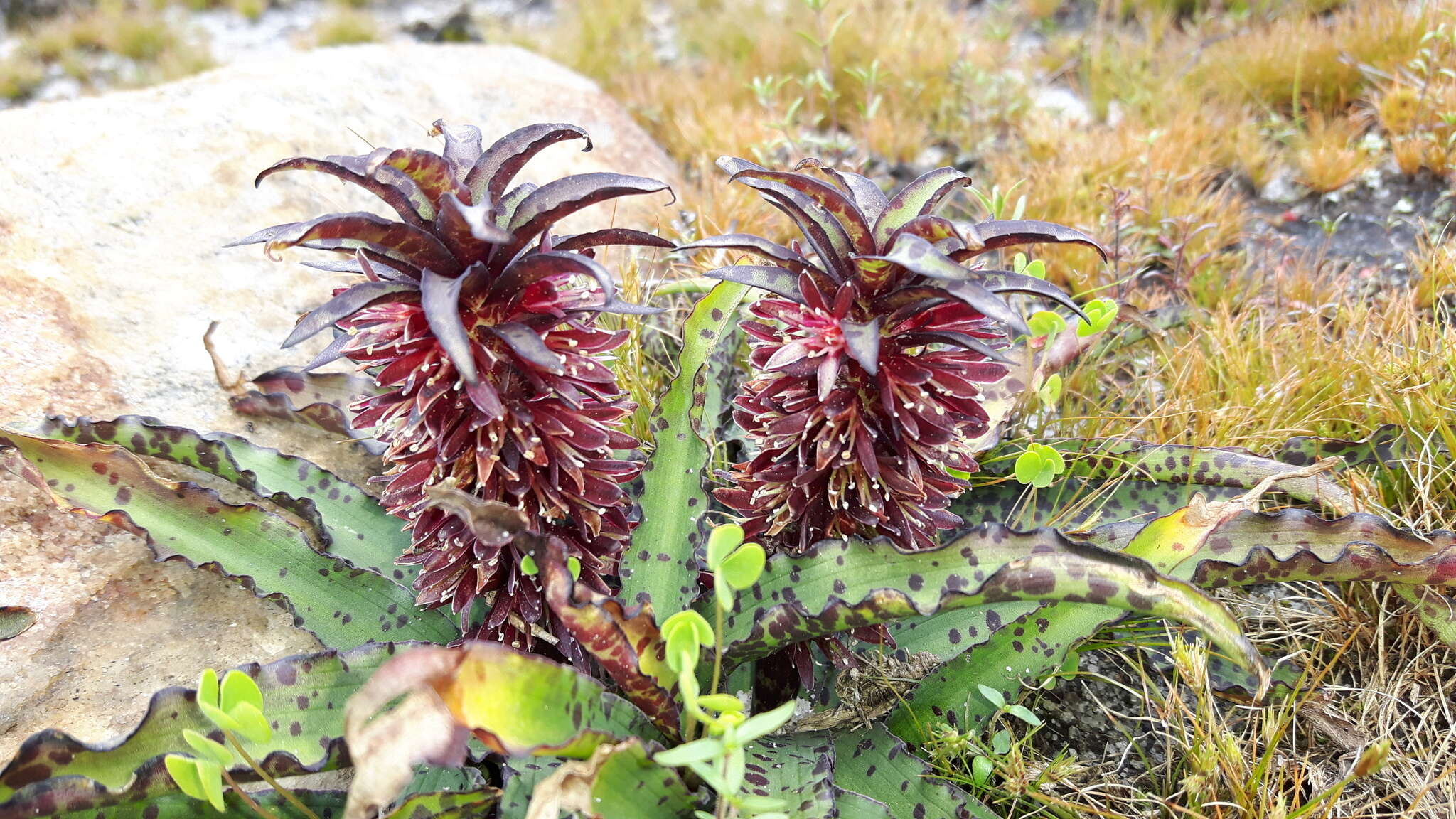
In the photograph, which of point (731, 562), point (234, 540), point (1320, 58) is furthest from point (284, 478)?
point (1320, 58)

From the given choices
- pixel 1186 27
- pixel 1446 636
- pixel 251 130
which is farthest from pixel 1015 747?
pixel 1186 27

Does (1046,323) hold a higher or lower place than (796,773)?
higher

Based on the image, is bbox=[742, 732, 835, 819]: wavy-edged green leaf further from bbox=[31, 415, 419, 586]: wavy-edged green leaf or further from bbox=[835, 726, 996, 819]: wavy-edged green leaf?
bbox=[31, 415, 419, 586]: wavy-edged green leaf

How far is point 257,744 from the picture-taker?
1733mm

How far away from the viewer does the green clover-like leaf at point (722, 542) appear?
1554mm

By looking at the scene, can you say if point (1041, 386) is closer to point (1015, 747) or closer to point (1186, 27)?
point (1015, 747)

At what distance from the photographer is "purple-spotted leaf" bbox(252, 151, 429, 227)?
158 cm

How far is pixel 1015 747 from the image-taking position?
6.63ft

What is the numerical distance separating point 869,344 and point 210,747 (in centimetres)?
130

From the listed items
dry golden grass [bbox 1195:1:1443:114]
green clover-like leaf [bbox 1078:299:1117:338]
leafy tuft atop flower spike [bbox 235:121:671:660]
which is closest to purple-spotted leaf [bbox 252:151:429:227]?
leafy tuft atop flower spike [bbox 235:121:671:660]

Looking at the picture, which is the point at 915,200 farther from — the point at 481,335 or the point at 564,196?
the point at 481,335

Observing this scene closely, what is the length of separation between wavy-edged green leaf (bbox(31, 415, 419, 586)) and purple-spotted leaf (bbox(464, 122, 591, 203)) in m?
1.01

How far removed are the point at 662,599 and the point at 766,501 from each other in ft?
1.03

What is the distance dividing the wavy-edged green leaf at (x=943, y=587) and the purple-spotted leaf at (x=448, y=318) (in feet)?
2.58
